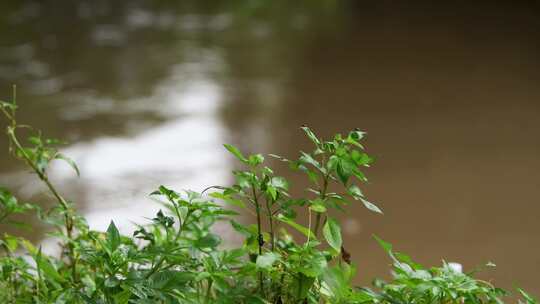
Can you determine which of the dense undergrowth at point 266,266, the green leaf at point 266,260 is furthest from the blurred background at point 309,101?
the green leaf at point 266,260

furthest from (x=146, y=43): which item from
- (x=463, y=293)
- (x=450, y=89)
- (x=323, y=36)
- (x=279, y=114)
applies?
(x=463, y=293)

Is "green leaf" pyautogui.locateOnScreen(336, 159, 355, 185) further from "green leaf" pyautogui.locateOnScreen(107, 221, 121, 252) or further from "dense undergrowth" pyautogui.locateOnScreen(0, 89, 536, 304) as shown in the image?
"green leaf" pyautogui.locateOnScreen(107, 221, 121, 252)

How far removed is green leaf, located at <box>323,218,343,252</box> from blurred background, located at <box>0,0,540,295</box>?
71 centimetres

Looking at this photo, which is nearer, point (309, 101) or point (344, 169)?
point (344, 169)

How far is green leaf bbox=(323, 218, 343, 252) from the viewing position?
75 cm

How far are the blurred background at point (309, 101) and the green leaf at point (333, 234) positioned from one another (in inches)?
27.8

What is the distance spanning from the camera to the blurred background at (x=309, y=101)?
2262 mm

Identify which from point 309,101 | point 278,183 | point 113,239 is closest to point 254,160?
point 278,183

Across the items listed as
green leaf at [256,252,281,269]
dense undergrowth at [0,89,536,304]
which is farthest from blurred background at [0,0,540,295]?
green leaf at [256,252,281,269]

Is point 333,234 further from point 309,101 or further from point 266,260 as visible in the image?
point 309,101

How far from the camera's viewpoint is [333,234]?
0.76 metres

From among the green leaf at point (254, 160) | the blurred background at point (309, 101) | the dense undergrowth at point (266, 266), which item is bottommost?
the dense undergrowth at point (266, 266)

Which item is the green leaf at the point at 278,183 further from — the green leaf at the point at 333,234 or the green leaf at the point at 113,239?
the green leaf at the point at 113,239

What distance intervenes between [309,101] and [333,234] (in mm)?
2489
